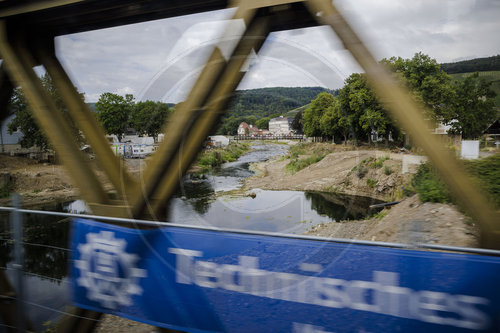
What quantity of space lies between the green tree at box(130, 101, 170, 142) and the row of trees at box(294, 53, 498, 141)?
164 centimetres

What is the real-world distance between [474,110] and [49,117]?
9.36m

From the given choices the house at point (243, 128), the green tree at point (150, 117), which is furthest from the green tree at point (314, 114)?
the green tree at point (150, 117)

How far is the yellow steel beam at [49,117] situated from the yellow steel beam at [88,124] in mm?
131

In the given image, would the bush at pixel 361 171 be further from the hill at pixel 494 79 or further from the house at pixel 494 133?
the hill at pixel 494 79

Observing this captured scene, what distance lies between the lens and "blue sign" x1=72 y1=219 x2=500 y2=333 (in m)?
1.41

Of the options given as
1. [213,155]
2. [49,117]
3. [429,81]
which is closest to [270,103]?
[213,155]

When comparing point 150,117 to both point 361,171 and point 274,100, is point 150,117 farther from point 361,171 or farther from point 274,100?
point 361,171

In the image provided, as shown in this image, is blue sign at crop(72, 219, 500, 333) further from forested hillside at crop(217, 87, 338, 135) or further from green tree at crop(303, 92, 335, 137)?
green tree at crop(303, 92, 335, 137)

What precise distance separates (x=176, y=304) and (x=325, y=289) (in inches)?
39.2

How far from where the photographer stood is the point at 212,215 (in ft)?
25.0

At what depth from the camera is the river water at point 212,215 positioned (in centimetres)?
394

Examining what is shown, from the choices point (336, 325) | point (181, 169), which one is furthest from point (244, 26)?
point (336, 325)

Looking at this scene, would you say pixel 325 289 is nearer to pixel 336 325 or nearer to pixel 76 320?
pixel 336 325

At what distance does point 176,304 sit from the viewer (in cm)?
203
